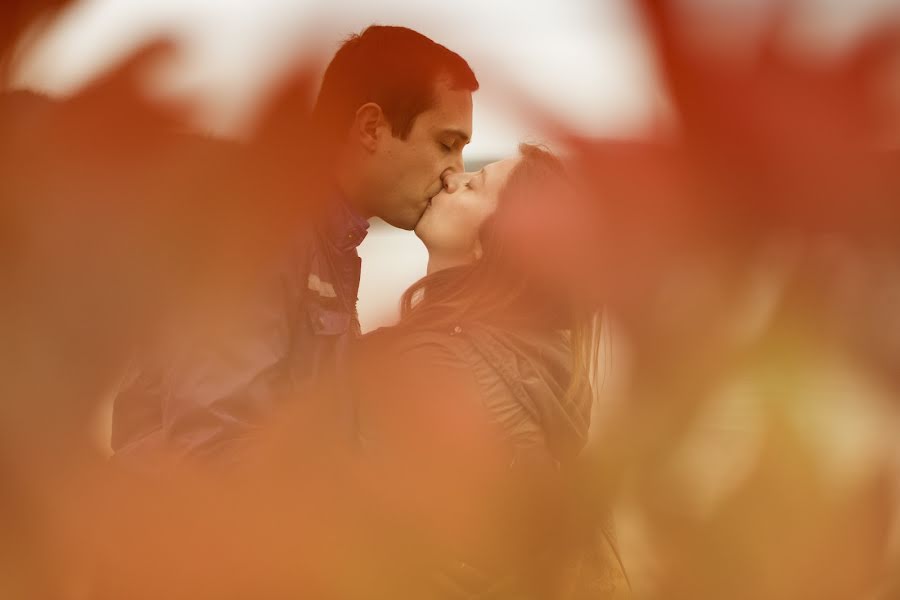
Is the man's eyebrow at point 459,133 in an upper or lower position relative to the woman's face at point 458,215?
upper

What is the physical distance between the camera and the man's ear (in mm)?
257

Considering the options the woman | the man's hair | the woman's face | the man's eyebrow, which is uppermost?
the man's hair

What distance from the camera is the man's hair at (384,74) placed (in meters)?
0.24

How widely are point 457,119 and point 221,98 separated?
7cm

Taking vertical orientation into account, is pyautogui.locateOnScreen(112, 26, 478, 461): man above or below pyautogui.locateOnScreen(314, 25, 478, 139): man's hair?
below

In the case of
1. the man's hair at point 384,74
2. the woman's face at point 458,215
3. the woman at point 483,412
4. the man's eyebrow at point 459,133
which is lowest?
the woman at point 483,412

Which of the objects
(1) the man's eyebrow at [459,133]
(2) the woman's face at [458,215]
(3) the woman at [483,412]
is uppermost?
(1) the man's eyebrow at [459,133]

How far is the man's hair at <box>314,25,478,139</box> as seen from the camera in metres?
0.24

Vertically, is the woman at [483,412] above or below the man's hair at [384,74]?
below

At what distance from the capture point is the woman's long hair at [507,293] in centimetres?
25

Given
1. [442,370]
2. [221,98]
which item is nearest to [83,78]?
[221,98]

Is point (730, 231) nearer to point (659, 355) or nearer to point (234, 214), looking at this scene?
point (659, 355)

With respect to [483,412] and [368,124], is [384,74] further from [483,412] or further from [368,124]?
[483,412]

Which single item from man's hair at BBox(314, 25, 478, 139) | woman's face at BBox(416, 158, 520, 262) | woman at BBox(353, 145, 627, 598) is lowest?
woman at BBox(353, 145, 627, 598)
